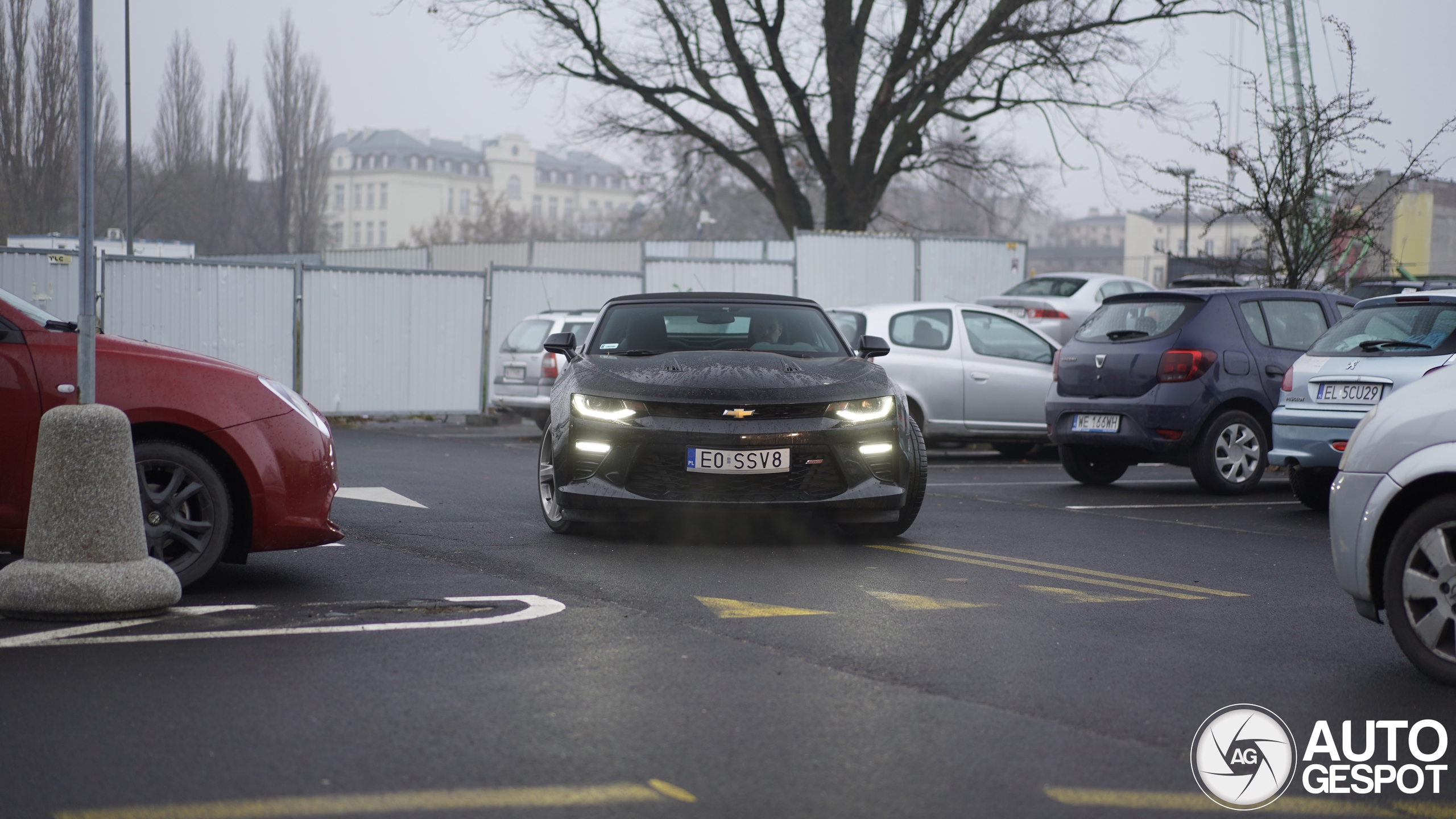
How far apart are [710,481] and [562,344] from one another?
1.93 meters

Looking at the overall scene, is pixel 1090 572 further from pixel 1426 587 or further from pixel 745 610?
pixel 1426 587

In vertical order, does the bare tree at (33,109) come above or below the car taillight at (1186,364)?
above

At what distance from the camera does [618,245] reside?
30625 millimetres

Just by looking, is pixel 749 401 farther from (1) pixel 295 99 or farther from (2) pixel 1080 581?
(1) pixel 295 99

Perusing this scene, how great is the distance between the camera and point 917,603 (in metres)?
6.18

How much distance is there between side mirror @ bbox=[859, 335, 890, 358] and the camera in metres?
8.82

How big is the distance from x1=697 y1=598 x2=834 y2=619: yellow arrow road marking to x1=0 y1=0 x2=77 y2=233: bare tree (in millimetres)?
39894

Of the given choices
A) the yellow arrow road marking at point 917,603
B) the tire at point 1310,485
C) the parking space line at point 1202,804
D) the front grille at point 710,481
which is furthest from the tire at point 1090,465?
the parking space line at point 1202,804

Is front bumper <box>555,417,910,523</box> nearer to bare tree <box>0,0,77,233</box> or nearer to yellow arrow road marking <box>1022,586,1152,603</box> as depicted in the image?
yellow arrow road marking <box>1022,586,1152,603</box>

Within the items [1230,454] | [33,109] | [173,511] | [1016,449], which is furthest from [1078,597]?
[33,109]

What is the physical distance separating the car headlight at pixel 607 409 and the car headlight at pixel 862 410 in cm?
99

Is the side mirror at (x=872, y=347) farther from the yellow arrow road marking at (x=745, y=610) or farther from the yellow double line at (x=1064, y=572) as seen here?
the yellow arrow road marking at (x=745, y=610)

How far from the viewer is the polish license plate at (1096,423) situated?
1143 centimetres

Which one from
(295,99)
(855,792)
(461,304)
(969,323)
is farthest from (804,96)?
(295,99)
